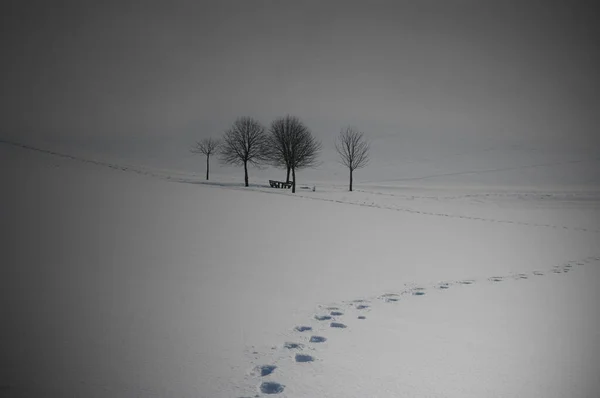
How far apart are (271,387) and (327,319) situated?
1.76 metres

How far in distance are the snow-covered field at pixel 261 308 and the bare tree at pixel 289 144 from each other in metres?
27.5

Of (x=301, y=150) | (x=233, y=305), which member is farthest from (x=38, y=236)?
(x=301, y=150)

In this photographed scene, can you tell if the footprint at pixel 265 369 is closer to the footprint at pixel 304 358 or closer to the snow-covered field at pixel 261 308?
the snow-covered field at pixel 261 308

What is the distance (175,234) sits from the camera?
7.96 meters

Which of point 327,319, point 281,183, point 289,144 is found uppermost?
point 289,144

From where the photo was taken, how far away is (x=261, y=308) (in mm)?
4750

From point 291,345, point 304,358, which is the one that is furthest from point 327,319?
point 304,358

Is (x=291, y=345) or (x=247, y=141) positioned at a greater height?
(x=247, y=141)

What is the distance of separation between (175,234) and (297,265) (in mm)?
3141

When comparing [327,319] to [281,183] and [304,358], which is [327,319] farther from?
[281,183]

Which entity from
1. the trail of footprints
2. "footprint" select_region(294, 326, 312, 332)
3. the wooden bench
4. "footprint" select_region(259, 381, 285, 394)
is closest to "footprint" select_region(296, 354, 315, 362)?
the trail of footprints

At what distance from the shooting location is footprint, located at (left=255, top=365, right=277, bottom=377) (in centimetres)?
316

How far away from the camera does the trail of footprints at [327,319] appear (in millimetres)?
3145

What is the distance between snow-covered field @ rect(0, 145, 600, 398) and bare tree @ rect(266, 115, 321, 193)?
90.3ft
